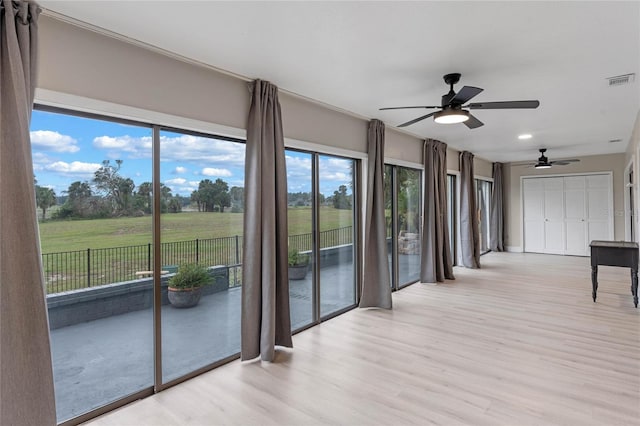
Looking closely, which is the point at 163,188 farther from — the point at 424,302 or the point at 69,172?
the point at 424,302

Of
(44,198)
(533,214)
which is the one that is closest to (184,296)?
(44,198)

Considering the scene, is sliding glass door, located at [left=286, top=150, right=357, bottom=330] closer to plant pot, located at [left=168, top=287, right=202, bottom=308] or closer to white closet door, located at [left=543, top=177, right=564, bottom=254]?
plant pot, located at [left=168, top=287, right=202, bottom=308]

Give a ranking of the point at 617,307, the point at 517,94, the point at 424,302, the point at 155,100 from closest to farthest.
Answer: the point at 155,100
the point at 517,94
the point at 617,307
the point at 424,302

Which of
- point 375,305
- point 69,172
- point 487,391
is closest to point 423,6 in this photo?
point 69,172

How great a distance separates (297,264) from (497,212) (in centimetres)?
761

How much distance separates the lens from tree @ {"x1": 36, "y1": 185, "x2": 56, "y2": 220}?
7.46 ft

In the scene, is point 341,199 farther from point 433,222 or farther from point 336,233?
point 433,222

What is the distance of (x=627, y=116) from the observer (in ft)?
15.8

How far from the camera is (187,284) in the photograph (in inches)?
121

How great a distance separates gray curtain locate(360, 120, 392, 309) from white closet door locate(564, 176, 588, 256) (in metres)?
6.92

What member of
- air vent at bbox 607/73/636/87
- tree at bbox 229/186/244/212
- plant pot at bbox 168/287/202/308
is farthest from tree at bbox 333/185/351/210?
air vent at bbox 607/73/636/87

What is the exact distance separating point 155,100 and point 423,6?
6.44 feet

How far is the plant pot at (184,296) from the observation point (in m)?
2.96

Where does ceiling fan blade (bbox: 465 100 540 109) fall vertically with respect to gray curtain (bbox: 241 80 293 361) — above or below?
above
